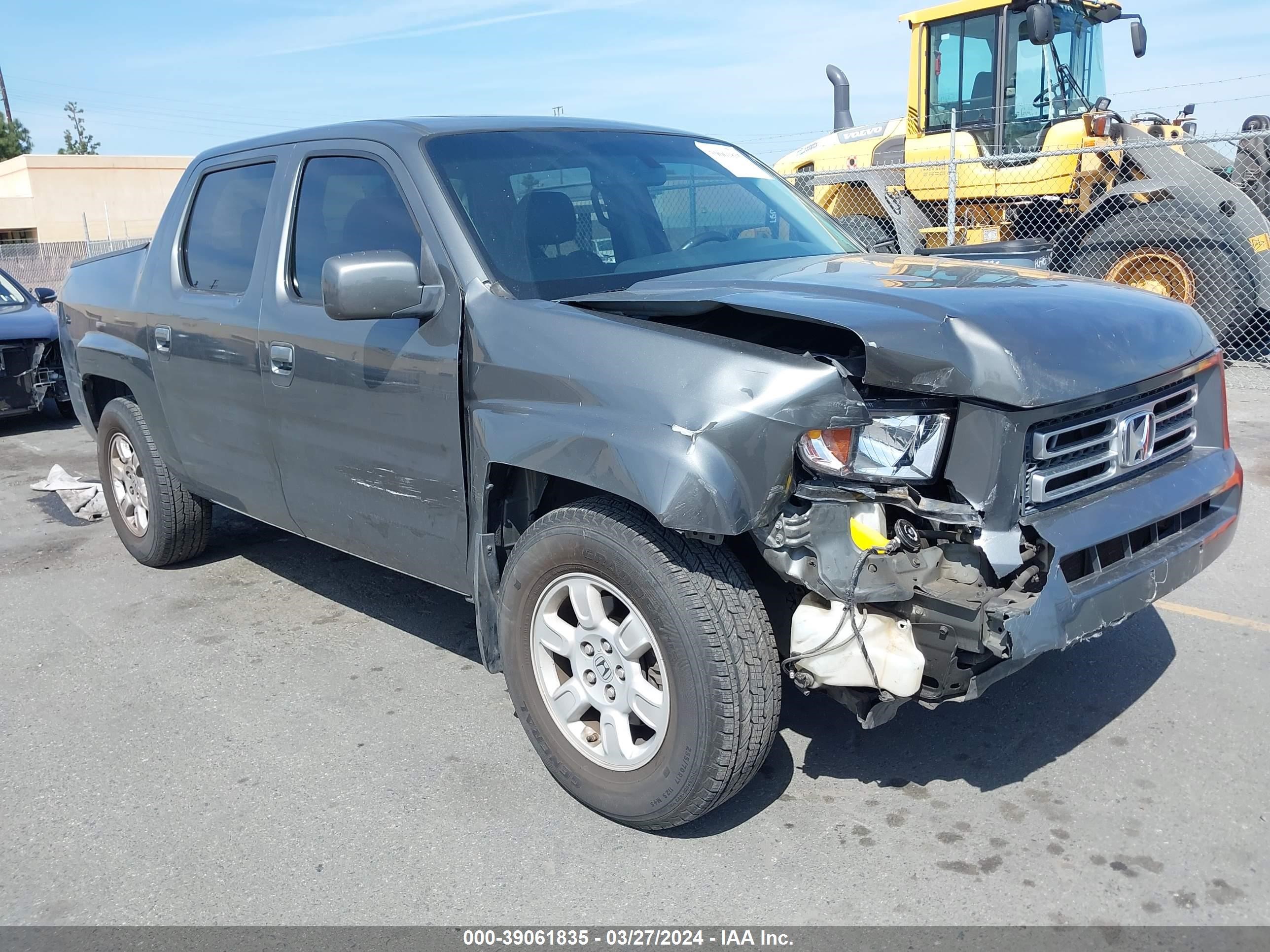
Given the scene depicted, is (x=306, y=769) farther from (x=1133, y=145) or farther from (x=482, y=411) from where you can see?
(x=1133, y=145)

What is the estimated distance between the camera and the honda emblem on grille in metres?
3.03

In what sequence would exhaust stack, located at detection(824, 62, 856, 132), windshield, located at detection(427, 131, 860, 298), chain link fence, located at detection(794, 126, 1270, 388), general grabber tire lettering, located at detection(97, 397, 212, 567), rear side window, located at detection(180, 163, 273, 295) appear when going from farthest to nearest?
exhaust stack, located at detection(824, 62, 856, 132) < chain link fence, located at detection(794, 126, 1270, 388) < general grabber tire lettering, located at detection(97, 397, 212, 567) < rear side window, located at detection(180, 163, 273, 295) < windshield, located at detection(427, 131, 860, 298)

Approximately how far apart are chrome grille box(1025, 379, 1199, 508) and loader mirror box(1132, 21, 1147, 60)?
9.33 meters

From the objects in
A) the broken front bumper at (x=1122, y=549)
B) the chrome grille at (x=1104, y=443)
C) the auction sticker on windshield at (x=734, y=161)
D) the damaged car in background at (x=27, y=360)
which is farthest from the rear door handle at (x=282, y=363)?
the damaged car in background at (x=27, y=360)

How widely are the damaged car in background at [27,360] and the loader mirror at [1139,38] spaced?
10.5 metres

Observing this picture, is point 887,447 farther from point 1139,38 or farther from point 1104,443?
point 1139,38

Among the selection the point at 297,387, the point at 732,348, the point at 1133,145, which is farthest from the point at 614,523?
the point at 1133,145

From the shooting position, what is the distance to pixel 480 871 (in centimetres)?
297

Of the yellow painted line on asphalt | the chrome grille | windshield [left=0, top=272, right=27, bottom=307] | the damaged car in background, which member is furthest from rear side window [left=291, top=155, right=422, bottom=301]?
windshield [left=0, top=272, right=27, bottom=307]

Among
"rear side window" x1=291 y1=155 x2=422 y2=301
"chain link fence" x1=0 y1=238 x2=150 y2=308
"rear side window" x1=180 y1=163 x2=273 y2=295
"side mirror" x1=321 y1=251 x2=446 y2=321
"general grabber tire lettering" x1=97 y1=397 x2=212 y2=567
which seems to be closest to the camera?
"side mirror" x1=321 y1=251 x2=446 y2=321

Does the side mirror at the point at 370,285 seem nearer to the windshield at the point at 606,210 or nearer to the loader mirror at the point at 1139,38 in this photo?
the windshield at the point at 606,210

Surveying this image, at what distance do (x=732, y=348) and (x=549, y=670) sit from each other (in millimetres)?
1137

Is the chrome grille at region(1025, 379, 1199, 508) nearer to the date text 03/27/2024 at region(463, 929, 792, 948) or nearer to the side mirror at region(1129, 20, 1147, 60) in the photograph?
the date text 03/27/2024 at region(463, 929, 792, 948)

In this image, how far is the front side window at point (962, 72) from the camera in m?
10.9
